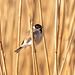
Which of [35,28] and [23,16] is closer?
[35,28]

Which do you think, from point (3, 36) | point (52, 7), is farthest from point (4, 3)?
point (52, 7)

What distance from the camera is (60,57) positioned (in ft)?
4.65

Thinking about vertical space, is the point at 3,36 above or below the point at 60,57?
above

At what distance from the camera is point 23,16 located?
139cm

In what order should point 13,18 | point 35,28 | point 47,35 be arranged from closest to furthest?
point 35,28, point 13,18, point 47,35

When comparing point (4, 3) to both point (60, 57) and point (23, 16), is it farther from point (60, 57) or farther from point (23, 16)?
point (60, 57)

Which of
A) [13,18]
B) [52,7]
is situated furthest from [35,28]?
[52,7]

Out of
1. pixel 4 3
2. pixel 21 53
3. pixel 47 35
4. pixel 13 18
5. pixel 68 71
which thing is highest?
pixel 4 3

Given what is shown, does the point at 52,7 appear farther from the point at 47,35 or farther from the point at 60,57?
the point at 60,57

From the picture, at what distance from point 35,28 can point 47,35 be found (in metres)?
0.24

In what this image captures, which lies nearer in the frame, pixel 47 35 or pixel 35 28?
pixel 35 28

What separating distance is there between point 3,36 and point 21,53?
0.18 m

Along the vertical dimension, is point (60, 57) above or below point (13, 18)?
below

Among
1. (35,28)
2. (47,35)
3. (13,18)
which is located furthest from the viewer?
(47,35)
